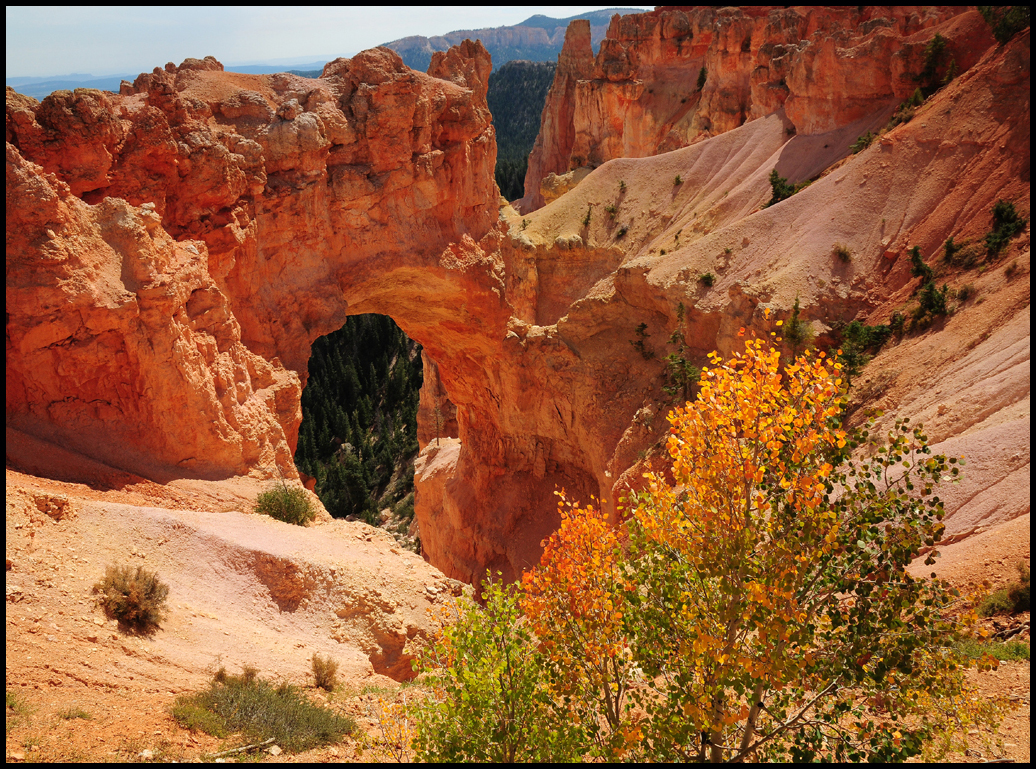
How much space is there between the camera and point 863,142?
110ft

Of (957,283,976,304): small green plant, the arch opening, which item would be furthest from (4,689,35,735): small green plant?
the arch opening

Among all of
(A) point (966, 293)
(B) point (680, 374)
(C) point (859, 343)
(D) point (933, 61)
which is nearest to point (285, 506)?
(B) point (680, 374)

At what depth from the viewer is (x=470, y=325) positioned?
32.8 meters

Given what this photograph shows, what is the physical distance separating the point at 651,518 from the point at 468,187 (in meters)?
24.8

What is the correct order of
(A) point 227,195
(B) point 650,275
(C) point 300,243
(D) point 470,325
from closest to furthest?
(A) point 227,195 → (C) point 300,243 → (B) point 650,275 → (D) point 470,325

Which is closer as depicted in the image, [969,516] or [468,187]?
[969,516]

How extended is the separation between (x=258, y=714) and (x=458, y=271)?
22.0m

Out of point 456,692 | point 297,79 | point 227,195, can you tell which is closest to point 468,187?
point 297,79

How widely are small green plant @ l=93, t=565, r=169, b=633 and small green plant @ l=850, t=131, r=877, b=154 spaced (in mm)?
33166

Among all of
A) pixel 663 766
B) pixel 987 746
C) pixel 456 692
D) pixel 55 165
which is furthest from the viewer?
pixel 55 165

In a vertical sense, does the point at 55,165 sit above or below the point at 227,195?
below

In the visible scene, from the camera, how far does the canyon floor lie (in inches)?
363

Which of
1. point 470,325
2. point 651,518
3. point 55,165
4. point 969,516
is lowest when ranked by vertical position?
point 651,518

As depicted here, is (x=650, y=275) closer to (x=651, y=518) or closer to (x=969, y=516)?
(x=969, y=516)
